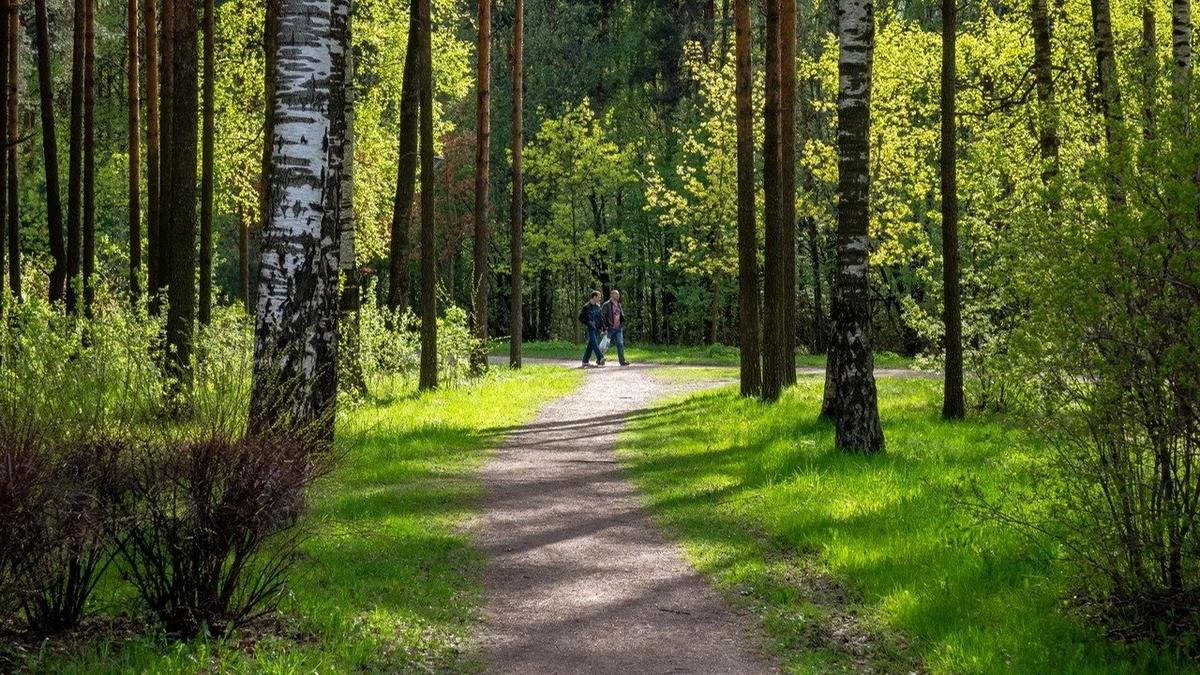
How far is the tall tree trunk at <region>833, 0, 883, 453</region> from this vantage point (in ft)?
38.4

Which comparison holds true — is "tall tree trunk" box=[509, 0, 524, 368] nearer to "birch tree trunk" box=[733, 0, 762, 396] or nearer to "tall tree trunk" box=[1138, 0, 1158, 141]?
"birch tree trunk" box=[733, 0, 762, 396]

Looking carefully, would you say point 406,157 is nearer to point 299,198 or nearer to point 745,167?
point 745,167

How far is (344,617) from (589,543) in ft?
9.77

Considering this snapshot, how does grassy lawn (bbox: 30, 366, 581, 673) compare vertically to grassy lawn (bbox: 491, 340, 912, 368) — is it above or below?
below

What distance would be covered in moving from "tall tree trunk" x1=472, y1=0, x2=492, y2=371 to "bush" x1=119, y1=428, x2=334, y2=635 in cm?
1735

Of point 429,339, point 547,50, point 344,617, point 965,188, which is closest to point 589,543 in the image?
point 344,617

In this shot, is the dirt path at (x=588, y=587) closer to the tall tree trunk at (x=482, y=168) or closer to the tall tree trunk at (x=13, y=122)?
the tall tree trunk at (x=13, y=122)

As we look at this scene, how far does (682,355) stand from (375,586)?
30.1 metres

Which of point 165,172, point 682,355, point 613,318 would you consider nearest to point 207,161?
point 165,172

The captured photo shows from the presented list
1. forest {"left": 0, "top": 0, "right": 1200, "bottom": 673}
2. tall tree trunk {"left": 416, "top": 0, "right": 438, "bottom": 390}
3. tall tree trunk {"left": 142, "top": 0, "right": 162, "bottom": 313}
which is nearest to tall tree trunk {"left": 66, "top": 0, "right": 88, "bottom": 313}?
forest {"left": 0, "top": 0, "right": 1200, "bottom": 673}

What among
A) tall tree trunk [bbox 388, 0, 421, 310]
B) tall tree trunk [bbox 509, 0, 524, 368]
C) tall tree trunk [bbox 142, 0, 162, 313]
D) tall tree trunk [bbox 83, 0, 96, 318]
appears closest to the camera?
tall tree trunk [bbox 142, 0, 162, 313]

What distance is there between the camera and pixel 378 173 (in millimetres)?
28453

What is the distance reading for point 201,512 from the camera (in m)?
5.45

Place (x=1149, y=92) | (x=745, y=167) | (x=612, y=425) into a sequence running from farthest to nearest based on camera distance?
(x=745, y=167) < (x=612, y=425) < (x=1149, y=92)
